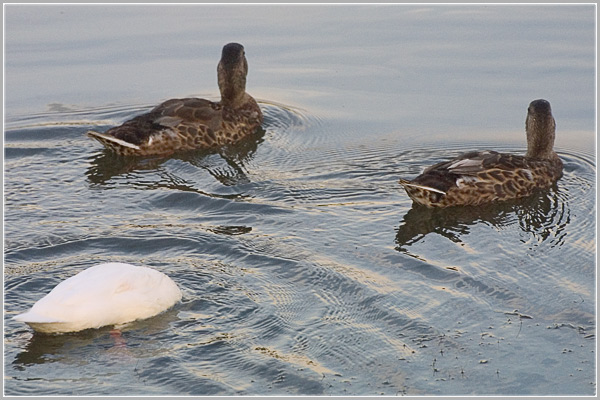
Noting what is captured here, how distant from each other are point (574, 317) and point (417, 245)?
1.83 metres

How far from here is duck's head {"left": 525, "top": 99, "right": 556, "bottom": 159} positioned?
10.1 metres

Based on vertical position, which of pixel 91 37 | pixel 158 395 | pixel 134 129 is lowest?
pixel 158 395

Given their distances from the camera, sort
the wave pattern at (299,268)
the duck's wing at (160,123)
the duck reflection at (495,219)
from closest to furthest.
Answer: the wave pattern at (299,268)
the duck reflection at (495,219)
the duck's wing at (160,123)

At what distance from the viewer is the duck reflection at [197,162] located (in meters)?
10.2

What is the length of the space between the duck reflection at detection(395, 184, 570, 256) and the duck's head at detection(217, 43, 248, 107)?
3.75m

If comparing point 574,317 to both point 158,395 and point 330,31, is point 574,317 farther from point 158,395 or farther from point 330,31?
point 330,31

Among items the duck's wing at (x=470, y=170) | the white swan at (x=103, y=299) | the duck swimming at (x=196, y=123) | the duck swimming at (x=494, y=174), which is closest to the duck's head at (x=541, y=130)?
the duck swimming at (x=494, y=174)

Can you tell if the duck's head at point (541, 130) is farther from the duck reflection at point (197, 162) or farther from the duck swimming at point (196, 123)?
the duck swimming at point (196, 123)

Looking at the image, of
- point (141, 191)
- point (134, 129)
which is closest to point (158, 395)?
point (141, 191)

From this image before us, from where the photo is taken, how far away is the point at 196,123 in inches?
451

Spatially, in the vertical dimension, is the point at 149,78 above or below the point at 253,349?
above

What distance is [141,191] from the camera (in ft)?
31.8

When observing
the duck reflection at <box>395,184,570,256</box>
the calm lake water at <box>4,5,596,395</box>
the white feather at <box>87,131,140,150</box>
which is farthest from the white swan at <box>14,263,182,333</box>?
the white feather at <box>87,131,140,150</box>

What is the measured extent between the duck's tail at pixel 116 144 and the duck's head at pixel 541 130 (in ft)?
14.4
